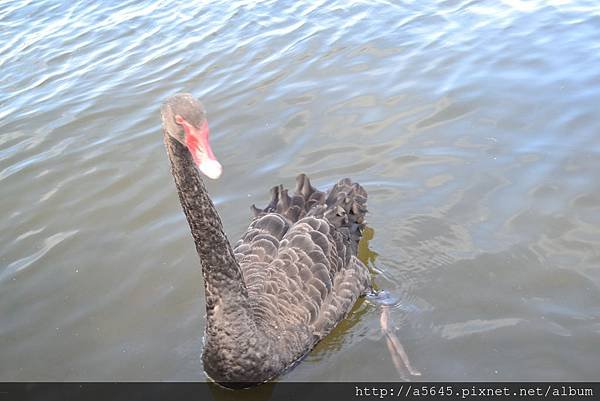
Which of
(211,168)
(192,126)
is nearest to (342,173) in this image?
(192,126)

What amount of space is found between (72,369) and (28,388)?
289mm

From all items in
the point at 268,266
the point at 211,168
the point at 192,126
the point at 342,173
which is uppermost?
the point at 192,126

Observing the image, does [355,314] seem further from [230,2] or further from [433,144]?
[230,2]

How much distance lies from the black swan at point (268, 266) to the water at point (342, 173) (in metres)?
0.29

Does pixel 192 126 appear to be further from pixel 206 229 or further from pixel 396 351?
pixel 396 351

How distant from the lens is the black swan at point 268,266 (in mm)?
3365

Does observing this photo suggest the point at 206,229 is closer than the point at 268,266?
Yes

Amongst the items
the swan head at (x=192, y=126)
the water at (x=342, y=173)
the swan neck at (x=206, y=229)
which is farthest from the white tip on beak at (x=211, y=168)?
the water at (x=342, y=173)

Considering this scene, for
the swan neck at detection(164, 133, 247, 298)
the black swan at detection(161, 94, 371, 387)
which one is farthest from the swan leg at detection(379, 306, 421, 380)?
the swan neck at detection(164, 133, 247, 298)

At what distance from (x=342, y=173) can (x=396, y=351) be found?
220 cm

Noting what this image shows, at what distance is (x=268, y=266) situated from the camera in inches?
176

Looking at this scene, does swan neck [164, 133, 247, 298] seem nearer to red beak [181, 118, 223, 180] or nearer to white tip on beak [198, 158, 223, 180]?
red beak [181, 118, 223, 180]

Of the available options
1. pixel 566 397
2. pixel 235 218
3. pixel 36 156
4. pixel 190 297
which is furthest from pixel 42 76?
pixel 566 397

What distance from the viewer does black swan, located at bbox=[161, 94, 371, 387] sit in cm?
337
